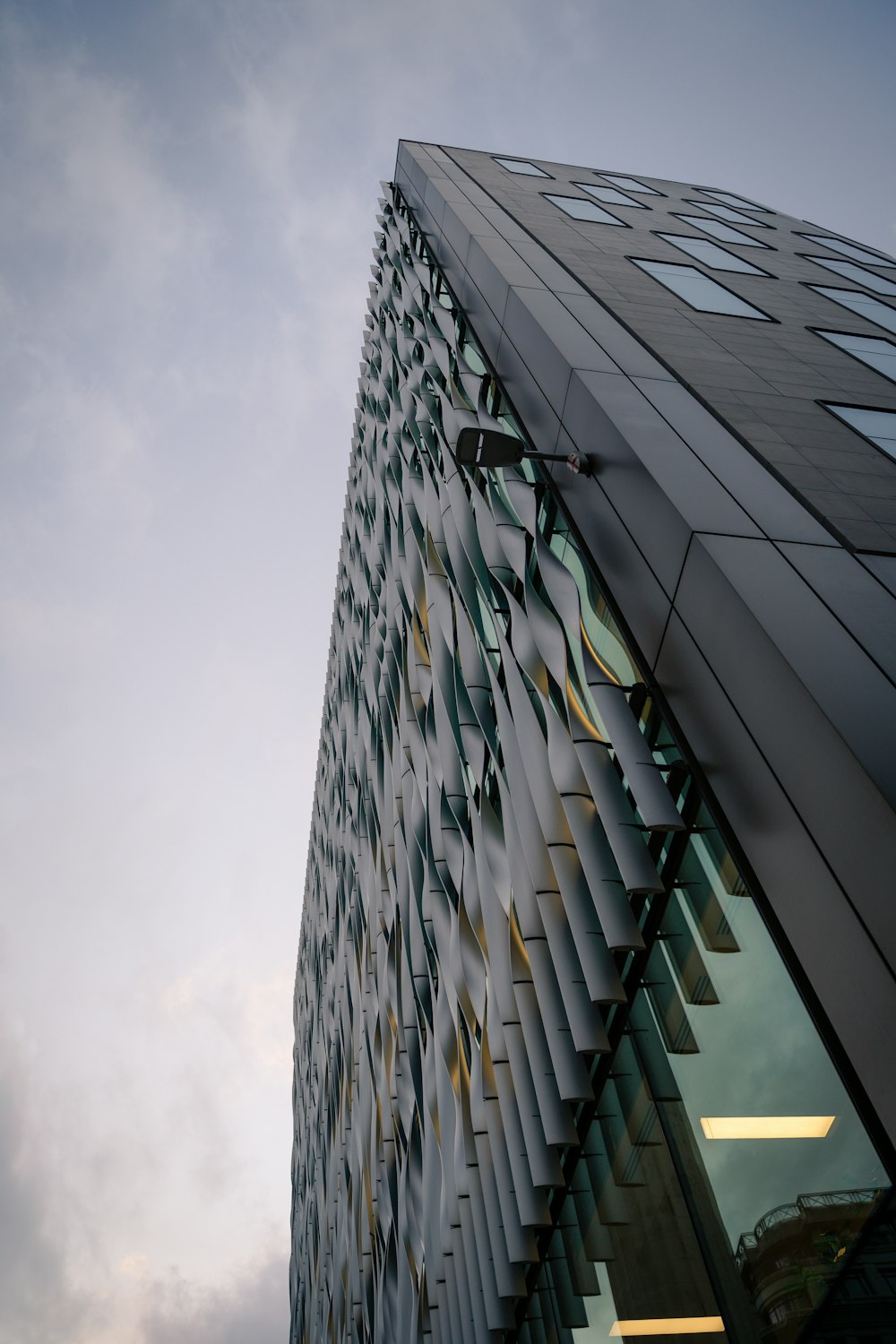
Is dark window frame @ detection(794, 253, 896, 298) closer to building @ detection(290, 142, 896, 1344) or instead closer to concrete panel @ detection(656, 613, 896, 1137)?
building @ detection(290, 142, 896, 1344)

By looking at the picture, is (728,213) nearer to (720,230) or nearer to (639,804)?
(720,230)

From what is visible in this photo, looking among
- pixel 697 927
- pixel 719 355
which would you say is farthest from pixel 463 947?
pixel 719 355

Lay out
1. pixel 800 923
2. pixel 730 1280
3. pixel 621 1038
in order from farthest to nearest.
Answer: pixel 621 1038 → pixel 730 1280 → pixel 800 923

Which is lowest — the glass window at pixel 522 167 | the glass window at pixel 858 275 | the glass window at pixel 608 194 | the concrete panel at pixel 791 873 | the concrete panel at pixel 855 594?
the concrete panel at pixel 791 873

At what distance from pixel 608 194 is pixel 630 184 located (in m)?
3.82

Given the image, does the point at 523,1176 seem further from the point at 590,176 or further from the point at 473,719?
the point at 590,176

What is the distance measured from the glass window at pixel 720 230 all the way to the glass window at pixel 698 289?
15.3 feet

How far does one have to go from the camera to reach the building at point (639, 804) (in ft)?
17.0

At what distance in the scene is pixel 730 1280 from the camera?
599 centimetres

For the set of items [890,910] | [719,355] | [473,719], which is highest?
[719,355]

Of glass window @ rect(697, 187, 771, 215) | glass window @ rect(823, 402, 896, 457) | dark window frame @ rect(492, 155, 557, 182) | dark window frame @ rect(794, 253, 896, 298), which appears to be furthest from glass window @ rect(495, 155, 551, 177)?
glass window @ rect(823, 402, 896, 457)

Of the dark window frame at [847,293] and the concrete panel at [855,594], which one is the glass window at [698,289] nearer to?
the dark window frame at [847,293]

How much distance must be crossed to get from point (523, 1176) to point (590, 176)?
25.6 meters

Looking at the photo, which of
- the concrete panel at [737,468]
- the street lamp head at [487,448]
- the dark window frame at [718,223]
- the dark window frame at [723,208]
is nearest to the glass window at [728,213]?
the dark window frame at [723,208]
